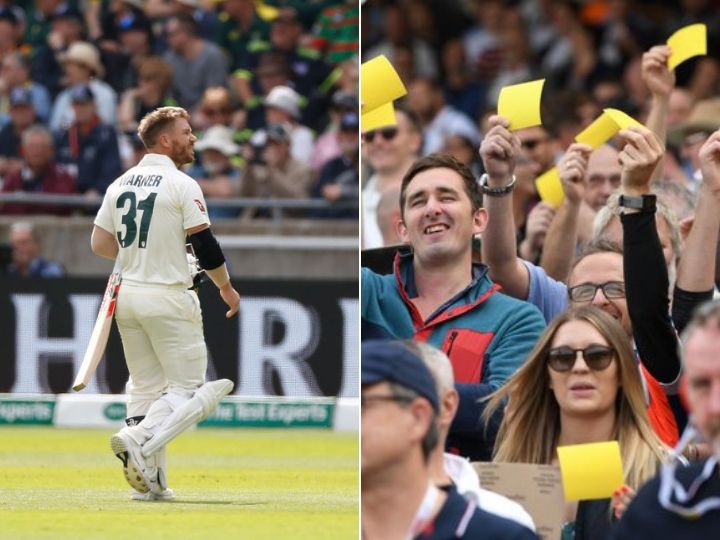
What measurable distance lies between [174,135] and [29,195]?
881 centimetres

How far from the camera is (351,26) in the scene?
18031mm

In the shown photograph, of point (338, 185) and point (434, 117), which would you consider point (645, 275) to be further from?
point (434, 117)

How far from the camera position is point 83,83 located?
13.4 m

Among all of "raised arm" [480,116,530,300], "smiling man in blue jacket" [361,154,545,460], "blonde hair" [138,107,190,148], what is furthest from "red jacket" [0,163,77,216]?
"blonde hair" [138,107,190,148]

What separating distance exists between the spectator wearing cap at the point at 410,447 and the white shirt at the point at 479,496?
4cm

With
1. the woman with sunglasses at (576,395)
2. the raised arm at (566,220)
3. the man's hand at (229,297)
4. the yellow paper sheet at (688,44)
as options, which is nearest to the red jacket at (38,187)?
the raised arm at (566,220)

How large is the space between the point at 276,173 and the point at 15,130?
7.29 ft

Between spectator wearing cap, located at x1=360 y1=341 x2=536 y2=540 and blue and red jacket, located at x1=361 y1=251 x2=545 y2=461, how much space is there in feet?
5.04

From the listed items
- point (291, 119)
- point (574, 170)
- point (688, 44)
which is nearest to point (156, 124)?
point (574, 170)

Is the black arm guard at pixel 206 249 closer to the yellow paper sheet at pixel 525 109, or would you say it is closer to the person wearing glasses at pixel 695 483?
the yellow paper sheet at pixel 525 109

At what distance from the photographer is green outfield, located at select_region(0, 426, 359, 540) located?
6.05 meters

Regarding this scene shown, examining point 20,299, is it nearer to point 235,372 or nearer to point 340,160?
point 235,372

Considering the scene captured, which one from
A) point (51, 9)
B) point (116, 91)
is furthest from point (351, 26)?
point (116, 91)

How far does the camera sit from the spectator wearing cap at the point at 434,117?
1745 centimetres
